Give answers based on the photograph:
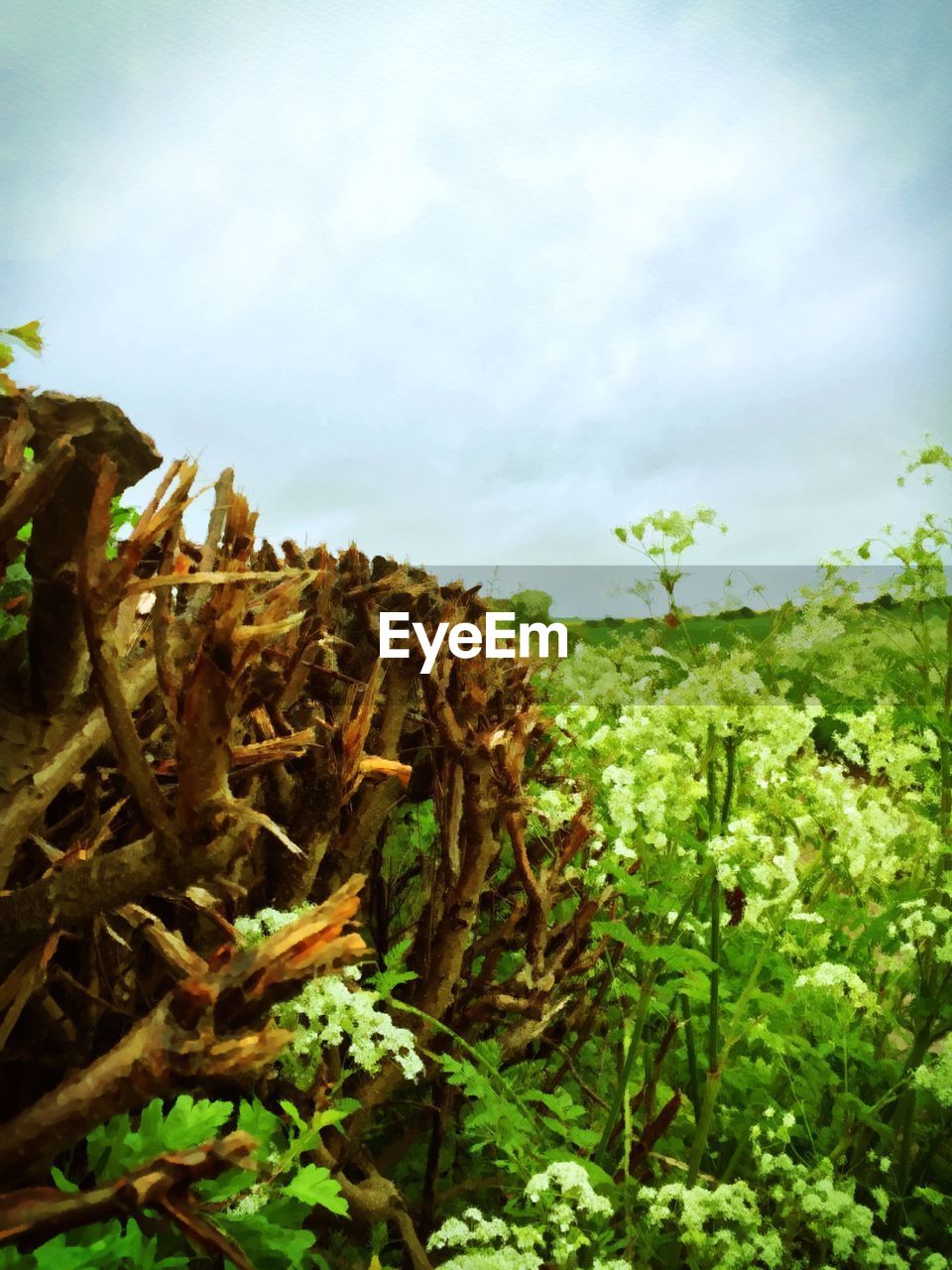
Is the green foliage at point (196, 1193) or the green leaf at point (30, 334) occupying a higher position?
the green leaf at point (30, 334)

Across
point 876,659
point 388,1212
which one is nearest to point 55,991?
point 388,1212

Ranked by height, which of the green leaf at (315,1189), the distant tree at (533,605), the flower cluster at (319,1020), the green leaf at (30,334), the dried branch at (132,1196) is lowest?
the green leaf at (315,1189)

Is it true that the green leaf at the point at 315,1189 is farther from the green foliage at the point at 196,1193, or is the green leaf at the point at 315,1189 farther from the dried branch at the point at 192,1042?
the dried branch at the point at 192,1042

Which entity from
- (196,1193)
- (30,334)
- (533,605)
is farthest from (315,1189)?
(533,605)

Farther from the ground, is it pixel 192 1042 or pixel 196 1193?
pixel 192 1042

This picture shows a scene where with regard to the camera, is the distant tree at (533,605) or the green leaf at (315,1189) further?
the distant tree at (533,605)

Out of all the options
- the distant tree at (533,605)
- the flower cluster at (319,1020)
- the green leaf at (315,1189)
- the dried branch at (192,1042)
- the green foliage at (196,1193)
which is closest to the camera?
the dried branch at (192,1042)

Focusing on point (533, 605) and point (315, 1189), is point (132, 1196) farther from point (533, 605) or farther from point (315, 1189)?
point (533, 605)

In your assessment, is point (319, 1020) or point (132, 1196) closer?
point (132, 1196)

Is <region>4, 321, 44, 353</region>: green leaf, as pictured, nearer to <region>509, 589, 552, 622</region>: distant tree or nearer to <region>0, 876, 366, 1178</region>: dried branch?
<region>0, 876, 366, 1178</region>: dried branch

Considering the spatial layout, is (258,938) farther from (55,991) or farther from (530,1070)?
(530,1070)

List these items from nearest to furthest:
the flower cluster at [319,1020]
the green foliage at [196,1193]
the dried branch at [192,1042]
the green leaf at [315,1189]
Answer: the dried branch at [192,1042], the green foliage at [196,1193], the green leaf at [315,1189], the flower cluster at [319,1020]

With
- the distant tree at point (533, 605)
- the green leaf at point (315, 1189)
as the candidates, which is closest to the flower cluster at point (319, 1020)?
the green leaf at point (315, 1189)

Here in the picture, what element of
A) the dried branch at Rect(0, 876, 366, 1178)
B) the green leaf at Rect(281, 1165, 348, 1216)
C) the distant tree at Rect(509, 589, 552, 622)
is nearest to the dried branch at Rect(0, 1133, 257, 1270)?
the dried branch at Rect(0, 876, 366, 1178)
